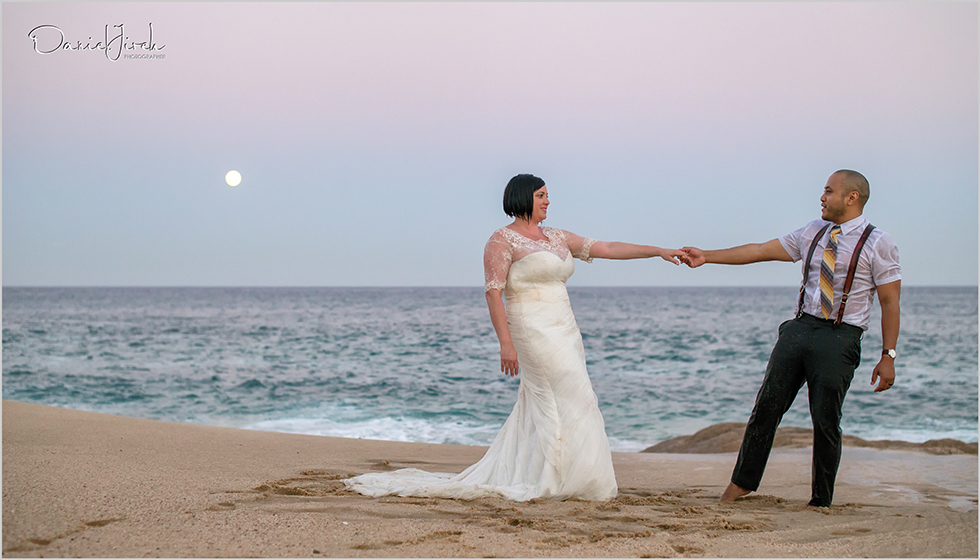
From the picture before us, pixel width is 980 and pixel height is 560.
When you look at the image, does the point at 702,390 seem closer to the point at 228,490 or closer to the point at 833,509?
the point at 833,509

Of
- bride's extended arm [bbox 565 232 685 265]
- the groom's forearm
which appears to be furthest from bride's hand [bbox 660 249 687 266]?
the groom's forearm

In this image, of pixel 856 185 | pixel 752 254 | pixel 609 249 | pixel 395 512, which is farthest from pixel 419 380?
pixel 856 185

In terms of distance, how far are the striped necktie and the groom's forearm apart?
390 mm

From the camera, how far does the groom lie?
408cm

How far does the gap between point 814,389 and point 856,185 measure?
1.24 m

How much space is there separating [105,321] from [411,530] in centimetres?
3959

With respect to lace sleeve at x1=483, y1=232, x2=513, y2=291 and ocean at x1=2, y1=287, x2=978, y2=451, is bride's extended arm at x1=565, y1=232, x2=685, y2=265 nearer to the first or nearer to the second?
lace sleeve at x1=483, y1=232, x2=513, y2=291

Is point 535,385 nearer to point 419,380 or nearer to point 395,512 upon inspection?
point 395,512

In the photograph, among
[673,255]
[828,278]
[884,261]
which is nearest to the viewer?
[884,261]

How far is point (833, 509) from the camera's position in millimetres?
4234

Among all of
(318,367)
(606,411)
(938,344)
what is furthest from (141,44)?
(938,344)

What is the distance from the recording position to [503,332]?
442 cm

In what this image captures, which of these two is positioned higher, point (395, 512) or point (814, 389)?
point (814, 389)

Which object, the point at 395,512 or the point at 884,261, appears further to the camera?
the point at 884,261
